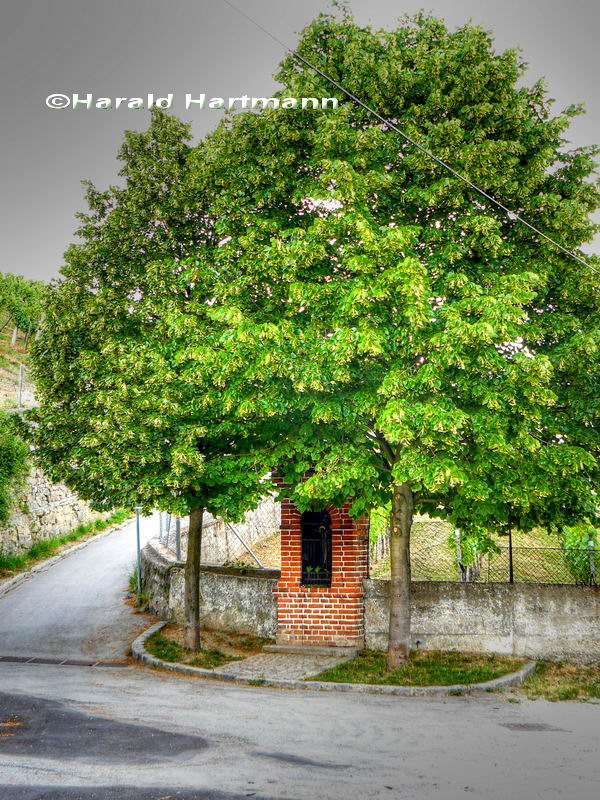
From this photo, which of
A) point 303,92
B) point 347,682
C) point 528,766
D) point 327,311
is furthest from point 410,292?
point 347,682

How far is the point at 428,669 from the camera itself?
10.4 metres

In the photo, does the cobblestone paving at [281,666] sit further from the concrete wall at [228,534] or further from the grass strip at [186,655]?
the concrete wall at [228,534]

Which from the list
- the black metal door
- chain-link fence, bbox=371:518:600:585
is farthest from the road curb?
chain-link fence, bbox=371:518:600:585

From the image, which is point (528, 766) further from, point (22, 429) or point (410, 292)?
point (22, 429)

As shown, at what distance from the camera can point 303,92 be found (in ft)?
33.1

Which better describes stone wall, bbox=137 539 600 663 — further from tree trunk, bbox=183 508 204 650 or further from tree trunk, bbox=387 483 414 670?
tree trunk, bbox=183 508 204 650

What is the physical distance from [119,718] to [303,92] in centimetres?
929

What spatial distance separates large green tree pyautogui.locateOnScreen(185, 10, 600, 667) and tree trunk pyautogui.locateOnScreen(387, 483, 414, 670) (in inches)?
1.3

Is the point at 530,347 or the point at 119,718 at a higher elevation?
the point at 530,347

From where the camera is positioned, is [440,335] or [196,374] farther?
[196,374]

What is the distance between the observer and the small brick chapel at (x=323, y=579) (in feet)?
39.8

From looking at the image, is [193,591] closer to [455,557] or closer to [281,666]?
[281,666]

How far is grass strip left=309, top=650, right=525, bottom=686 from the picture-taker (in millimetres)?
9906

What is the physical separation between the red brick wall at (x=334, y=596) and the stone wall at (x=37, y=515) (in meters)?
9.52
